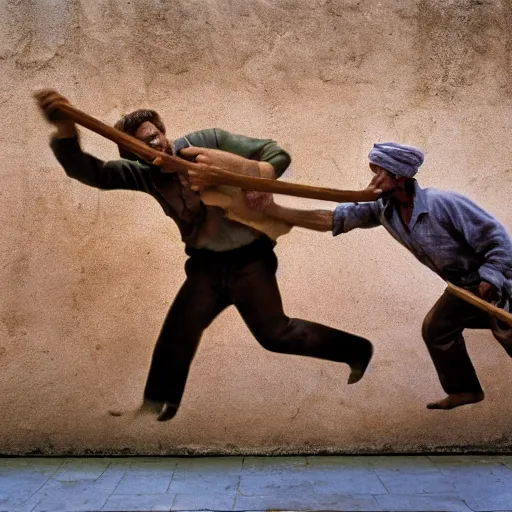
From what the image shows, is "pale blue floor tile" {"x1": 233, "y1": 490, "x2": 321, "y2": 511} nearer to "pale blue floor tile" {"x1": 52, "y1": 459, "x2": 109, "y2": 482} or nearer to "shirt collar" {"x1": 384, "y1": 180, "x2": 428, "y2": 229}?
"pale blue floor tile" {"x1": 52, "y1": 459, "x2": 109, "y2": 482}

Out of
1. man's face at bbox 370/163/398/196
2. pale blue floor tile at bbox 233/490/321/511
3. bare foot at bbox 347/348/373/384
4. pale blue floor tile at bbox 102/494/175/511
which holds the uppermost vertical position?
man's face at bbox 370/163/398/196

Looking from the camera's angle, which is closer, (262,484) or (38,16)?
(262,484)

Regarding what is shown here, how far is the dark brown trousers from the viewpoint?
391cm

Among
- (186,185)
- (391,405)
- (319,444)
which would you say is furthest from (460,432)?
(186,185)

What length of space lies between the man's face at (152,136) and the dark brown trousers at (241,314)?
0.66 metres

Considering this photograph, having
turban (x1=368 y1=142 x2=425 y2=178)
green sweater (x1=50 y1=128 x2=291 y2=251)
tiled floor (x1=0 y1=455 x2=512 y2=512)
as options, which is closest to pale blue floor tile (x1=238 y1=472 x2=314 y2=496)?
tiled floor (x1=0 y1=455 x2=512 y2=512)

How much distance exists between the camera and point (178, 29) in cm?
393

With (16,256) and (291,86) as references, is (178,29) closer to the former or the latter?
(291,86)

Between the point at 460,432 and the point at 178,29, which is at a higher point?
the point at 178,29

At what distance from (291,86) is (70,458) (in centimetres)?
270

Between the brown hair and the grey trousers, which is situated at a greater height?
the brown hair

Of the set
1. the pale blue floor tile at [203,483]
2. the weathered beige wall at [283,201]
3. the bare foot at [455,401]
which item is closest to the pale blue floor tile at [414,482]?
the weathered beige wall at [283,201]

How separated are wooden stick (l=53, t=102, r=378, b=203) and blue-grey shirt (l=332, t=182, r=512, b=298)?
0.16m

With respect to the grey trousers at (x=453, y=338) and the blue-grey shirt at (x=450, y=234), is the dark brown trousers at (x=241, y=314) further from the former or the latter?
the blue-grey shirt at (x=450, y=234)
